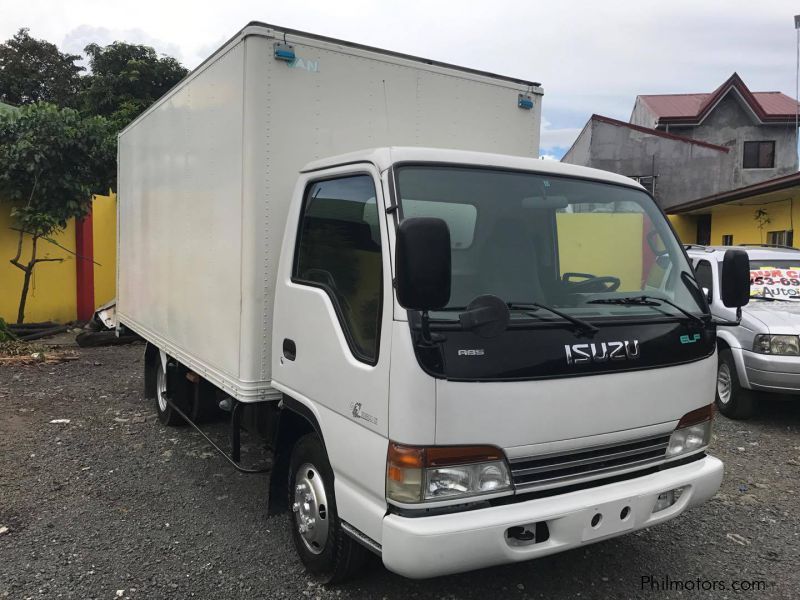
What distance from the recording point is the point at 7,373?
862cm

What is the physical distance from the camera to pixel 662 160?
25703mm

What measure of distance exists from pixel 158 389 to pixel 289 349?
3562mm

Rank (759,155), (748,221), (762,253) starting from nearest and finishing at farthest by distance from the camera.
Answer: (762,253), (748,221), (759,155)

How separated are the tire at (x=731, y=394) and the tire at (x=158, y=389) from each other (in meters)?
5.59

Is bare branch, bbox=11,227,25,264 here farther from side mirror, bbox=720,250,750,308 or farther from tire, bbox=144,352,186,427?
side mirror, bbox=720,250,750,308

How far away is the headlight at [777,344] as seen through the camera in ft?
20.3

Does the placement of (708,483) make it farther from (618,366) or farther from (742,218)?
(742,218)

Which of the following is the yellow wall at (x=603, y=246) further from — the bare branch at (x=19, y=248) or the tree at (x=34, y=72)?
the tree at (x=34, y=72)

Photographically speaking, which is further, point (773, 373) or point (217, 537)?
point (773, 373)

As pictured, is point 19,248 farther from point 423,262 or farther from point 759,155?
point 759,155

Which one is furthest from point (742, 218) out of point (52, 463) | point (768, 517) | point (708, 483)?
point (52, 463)

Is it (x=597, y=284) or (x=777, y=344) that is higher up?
(x=597, y=284)

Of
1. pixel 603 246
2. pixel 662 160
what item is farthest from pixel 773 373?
pixel 662 160

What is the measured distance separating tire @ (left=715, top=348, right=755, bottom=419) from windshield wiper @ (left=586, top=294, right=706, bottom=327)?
403cm
